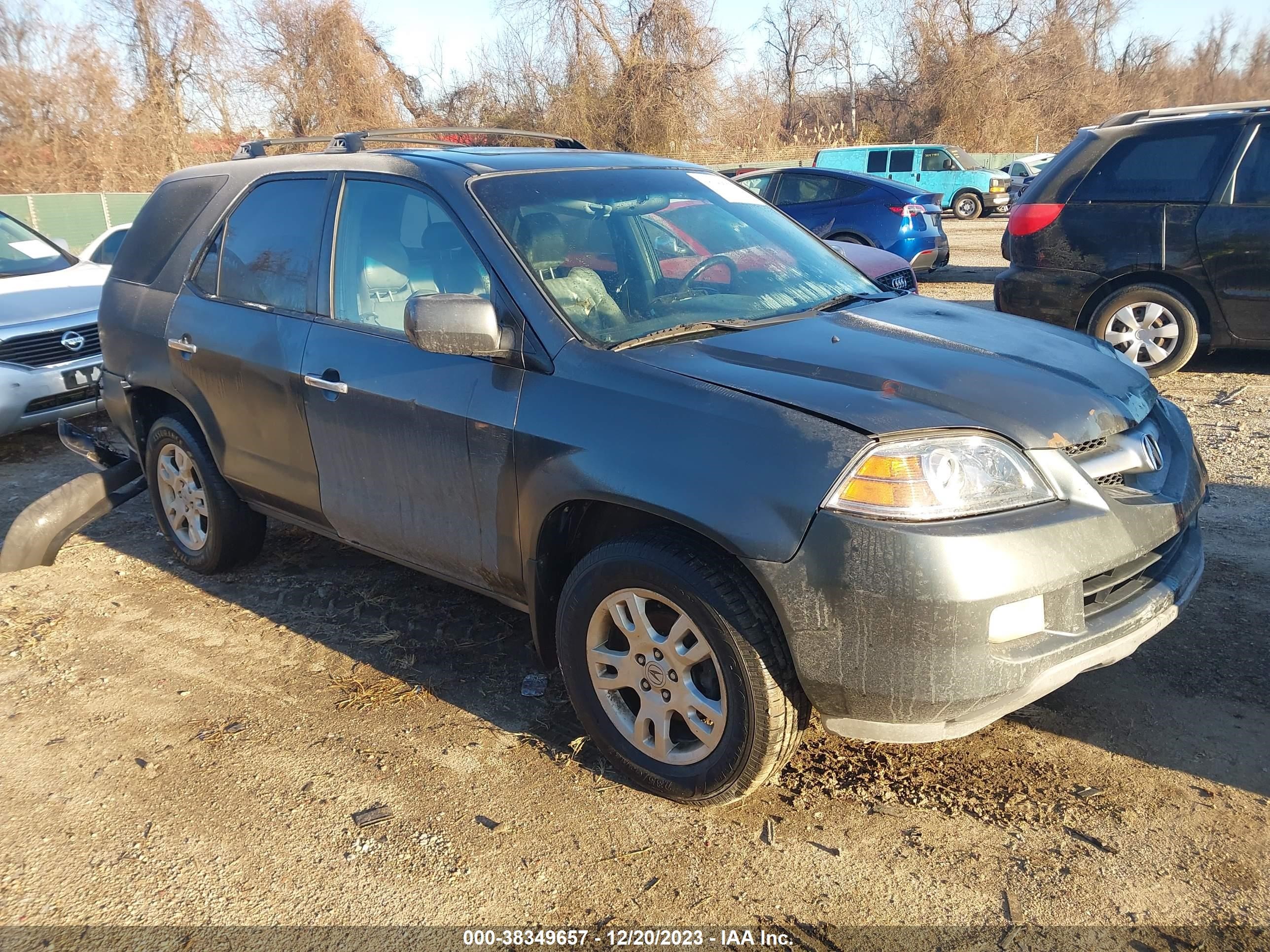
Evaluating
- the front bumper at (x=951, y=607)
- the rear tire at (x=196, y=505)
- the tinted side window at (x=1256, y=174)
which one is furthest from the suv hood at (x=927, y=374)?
the tinted side window at (x=1256, y=174)

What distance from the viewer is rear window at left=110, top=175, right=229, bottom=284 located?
15.0 feet

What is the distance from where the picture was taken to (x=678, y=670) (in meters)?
2.81

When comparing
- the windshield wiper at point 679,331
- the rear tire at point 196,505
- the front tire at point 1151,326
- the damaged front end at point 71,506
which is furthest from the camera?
the front tire at point 1151,326

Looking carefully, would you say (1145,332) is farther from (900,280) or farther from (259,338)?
(259,338)

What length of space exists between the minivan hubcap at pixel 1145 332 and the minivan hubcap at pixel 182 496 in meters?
6.10

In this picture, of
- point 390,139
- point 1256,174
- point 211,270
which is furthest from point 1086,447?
point 1256,174

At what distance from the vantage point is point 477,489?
3236 mm

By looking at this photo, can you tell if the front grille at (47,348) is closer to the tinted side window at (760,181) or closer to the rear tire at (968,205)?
the tinted side window at (760,181)

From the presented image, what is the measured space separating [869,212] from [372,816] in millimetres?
11972

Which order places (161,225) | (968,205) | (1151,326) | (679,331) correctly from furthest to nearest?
(968,205)
(1151,326)
(161,225)
(679,331)

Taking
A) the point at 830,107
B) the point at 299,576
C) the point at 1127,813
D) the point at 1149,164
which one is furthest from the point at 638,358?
the point at 830,107

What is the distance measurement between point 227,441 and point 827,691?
2891 millimetres

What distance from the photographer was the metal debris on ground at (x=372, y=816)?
297 cm

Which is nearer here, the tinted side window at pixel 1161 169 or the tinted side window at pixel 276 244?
the tinted side window at pixel 276 244
